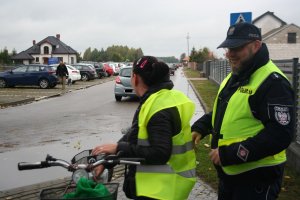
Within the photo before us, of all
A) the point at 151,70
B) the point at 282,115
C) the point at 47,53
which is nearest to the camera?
the point at 282,115

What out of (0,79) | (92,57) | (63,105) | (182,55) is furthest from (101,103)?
(182,55)

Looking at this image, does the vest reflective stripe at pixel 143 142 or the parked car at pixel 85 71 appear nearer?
the vest reflective stripe at pixel 143 142

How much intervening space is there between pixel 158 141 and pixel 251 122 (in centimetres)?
63

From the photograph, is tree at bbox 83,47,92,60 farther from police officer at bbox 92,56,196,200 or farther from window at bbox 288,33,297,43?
police officer at bbox 92,56,196,200

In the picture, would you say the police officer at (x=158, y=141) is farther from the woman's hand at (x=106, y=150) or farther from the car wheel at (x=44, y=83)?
the car wheel at (x=44, y=83)

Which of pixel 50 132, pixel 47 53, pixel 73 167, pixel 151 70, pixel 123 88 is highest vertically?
pixel 47 53

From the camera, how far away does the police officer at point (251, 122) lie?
2.85 m

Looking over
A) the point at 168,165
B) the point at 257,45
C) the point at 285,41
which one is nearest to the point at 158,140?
the point at 168,165

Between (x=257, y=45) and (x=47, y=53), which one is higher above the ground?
(x=47, y=53)

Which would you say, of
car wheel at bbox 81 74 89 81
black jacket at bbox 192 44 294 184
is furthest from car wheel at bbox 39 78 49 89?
black jacket at bbox 192 44 294 184

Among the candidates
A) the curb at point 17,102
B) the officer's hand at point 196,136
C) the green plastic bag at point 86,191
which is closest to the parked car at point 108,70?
the curb at point 17,102

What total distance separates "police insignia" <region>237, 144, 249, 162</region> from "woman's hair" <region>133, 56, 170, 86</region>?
0.68 meters

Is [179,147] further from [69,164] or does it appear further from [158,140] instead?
[69,164]

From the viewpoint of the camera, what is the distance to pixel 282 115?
283cm
